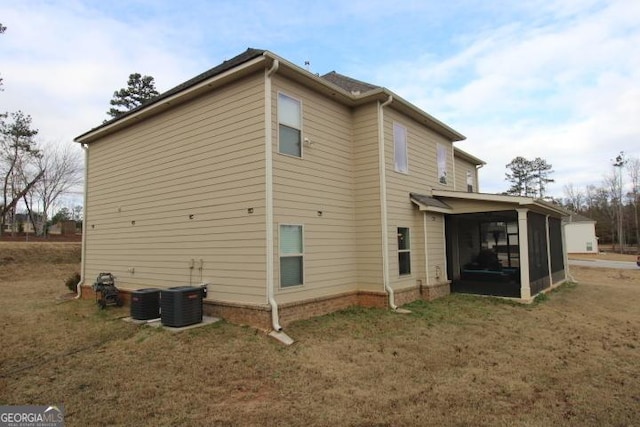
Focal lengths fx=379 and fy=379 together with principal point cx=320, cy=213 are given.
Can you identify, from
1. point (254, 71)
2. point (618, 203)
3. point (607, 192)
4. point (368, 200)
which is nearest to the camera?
point (254, 71)

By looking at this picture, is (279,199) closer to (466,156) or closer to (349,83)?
(349,83)

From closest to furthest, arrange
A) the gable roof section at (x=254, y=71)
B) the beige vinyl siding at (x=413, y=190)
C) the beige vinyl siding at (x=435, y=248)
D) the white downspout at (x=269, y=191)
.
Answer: the white downspout at (x=269, y=191) → the gable roof section at (x=254, y=71) → the beige vinyl siding at (x=413, y=190) → the beige vinyl siding at (x=435, y=248)

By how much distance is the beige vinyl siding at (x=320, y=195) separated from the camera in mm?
7520

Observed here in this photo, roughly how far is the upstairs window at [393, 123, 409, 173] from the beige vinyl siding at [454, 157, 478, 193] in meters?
5.14

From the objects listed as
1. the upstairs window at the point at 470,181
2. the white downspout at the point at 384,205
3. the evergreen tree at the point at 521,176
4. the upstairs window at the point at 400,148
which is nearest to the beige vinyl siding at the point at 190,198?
the white downspout at the point at 384,205

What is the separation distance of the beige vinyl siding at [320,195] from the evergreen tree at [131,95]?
23425 millimetres

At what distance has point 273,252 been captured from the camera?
7086mm

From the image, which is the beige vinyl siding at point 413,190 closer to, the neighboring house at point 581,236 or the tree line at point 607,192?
the neighboring house at point 581,236

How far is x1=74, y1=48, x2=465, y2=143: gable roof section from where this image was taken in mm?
7344

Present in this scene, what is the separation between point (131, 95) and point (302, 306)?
26351 mm

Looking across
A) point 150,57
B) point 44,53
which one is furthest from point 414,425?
point 44,53

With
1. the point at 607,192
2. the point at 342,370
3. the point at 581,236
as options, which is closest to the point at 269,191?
the point at 342,370

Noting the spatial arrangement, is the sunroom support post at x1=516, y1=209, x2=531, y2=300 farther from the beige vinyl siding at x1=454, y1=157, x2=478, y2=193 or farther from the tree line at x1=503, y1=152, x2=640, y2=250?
the tree line at x1=503, y1=152, x2=640, y2=250

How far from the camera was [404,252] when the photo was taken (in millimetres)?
9898
